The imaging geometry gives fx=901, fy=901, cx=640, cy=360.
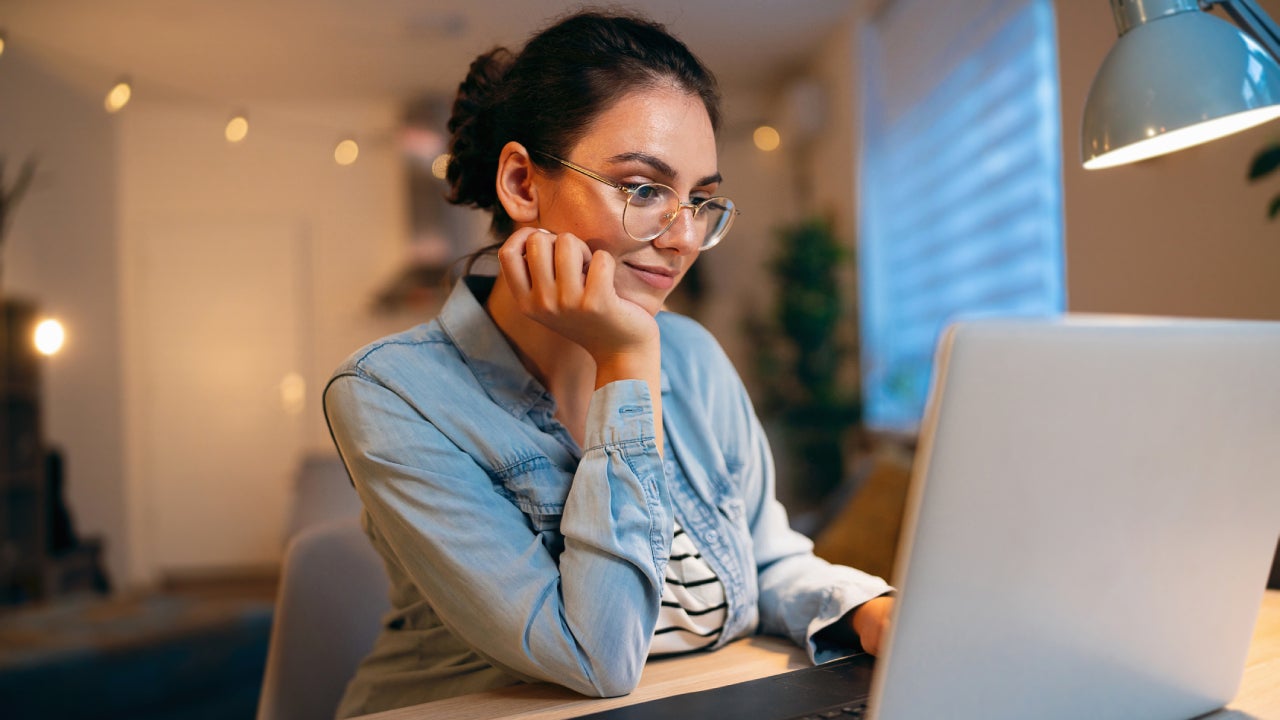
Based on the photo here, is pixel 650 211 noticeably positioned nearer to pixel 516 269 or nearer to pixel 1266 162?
pixel 516 269

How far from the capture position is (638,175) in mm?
983

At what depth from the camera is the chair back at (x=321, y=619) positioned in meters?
1.12

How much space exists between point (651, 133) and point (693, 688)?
0.57 meters

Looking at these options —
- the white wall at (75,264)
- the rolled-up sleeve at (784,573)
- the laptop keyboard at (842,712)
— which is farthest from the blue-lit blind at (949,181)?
the white wall at (75,264)

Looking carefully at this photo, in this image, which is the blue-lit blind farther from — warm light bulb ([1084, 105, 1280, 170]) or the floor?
the floor

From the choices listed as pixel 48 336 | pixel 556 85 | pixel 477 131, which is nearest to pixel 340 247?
pixel 48 336

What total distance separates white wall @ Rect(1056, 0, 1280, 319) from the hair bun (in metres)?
1.09

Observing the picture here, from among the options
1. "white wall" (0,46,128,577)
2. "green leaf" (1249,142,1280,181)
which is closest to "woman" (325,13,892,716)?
"green leaf" (1249,142,1280,181)

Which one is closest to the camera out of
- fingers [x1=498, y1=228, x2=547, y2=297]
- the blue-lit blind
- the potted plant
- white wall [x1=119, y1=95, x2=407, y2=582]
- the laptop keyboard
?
the laptop keyboard

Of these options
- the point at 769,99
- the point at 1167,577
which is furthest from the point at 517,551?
the point at 769,99

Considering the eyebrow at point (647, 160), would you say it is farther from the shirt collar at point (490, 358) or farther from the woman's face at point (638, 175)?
the shirt collar at point (490, 358)

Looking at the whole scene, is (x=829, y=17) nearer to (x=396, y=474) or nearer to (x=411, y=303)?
(x=411, y=303)

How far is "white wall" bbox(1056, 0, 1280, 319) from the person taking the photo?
4.98 feet

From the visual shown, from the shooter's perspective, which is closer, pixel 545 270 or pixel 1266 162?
pixel 545 270
